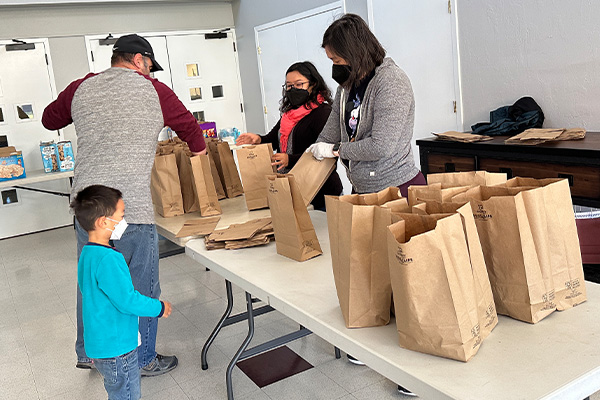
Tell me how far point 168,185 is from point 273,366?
1.06 metres

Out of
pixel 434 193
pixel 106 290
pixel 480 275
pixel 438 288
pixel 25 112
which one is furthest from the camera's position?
pixel 25 112

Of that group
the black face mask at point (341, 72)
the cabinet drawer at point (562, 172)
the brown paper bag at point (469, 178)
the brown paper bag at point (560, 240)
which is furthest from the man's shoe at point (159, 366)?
the cabinet drawer at point (562, 172)

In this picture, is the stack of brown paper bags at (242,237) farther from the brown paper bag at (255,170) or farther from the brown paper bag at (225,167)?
the brown paper bag at (225,167)

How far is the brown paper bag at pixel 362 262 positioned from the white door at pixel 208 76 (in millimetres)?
5811

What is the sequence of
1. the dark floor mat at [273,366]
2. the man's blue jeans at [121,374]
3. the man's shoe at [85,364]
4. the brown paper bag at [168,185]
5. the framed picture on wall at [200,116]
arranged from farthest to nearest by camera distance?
1. the framed picture on wall at [200,116]
2. the brown paper bag at [168,185]
3. the man's shoe at [85,364]
4. the dark floor mat at [273,366]
5. the man's blue jeans at [121,374]

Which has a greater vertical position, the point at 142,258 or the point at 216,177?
the point at 216,177

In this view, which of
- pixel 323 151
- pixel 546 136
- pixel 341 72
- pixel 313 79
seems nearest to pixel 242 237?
pixel 323 151

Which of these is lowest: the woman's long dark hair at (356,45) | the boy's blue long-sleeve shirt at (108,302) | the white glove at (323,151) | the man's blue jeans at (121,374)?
the man's blue jeans at (121,374)

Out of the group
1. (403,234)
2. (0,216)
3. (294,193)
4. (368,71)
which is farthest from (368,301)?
(0,216)

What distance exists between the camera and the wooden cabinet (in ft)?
9.23

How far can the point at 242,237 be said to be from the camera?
84.0 inches

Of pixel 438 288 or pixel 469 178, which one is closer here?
pixel 438 288

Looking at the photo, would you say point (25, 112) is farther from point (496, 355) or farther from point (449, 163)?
point (496, 355)

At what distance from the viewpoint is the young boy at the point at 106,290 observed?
1827 mm
